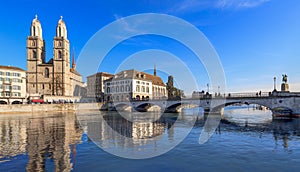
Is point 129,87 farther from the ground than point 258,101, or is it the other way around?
point 129,87

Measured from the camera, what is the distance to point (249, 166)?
35.5 feet

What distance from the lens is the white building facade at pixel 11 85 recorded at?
7269 cm

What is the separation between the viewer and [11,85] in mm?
74625

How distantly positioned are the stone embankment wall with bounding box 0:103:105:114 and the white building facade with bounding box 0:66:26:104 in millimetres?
16942

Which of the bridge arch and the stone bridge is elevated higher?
the stone bridge

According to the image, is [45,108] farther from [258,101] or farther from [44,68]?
[258,101]

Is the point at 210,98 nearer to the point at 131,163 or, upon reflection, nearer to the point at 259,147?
the point at 259,147

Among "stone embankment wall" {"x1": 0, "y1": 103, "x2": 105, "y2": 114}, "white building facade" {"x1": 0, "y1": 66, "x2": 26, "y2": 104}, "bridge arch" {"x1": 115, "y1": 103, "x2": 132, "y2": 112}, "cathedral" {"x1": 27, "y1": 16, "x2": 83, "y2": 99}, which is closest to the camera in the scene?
"stone embankment wall" {"x1": 0, "y1": 103, "x2": 105, "y2": 114}

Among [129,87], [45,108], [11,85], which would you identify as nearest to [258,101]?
[129,87]

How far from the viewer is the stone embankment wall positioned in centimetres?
5961

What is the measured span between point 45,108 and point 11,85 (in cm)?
1942

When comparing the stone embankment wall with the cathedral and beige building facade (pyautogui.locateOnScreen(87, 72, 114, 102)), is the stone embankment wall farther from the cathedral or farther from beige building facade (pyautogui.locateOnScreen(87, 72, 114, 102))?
beige building facade (pyautogui.locateOnScreen(87, 72, 114, 102))

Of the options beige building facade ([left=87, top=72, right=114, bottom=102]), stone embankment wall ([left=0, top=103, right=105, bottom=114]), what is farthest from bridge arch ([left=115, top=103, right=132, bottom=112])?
beige building facade ([left=87, top=72, right=114, bottom=102])

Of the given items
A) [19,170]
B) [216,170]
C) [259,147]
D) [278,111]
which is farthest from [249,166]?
[278,111]
